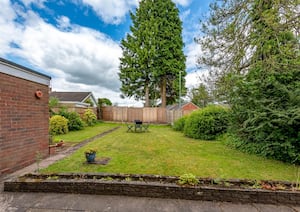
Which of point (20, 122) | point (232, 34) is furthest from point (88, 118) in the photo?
point (232, 34)

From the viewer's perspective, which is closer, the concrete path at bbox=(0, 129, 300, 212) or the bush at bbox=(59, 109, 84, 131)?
the concrete path at bbox=(0, 129, 300, 212)

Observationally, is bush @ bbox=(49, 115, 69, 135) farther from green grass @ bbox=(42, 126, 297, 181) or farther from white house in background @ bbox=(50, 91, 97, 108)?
white house in background @ bbox=(50, 91, 97, 108)

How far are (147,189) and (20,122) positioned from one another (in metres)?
3.51

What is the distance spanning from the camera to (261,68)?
5.45 m

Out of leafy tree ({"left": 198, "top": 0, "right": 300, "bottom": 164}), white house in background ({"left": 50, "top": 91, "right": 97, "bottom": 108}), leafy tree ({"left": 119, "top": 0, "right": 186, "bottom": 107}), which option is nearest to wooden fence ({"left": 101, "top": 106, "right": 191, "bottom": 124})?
leafy tree ({"left": 119, "top": 0, "right": 186, "bottom": 107})

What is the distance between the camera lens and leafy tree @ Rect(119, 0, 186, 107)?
18.8 metres

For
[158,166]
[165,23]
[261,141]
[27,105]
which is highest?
[165,23]

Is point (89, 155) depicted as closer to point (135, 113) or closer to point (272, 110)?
point (272, 110)

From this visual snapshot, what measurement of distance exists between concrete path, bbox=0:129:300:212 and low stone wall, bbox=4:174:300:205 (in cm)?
8

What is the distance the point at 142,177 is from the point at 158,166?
1.43 meters

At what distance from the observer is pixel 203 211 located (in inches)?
92.7

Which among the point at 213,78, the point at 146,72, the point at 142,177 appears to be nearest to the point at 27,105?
the point at 142,177

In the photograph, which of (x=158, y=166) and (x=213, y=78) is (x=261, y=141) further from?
(x=158, y=166)

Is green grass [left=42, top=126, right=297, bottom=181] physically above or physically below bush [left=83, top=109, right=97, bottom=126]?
below
